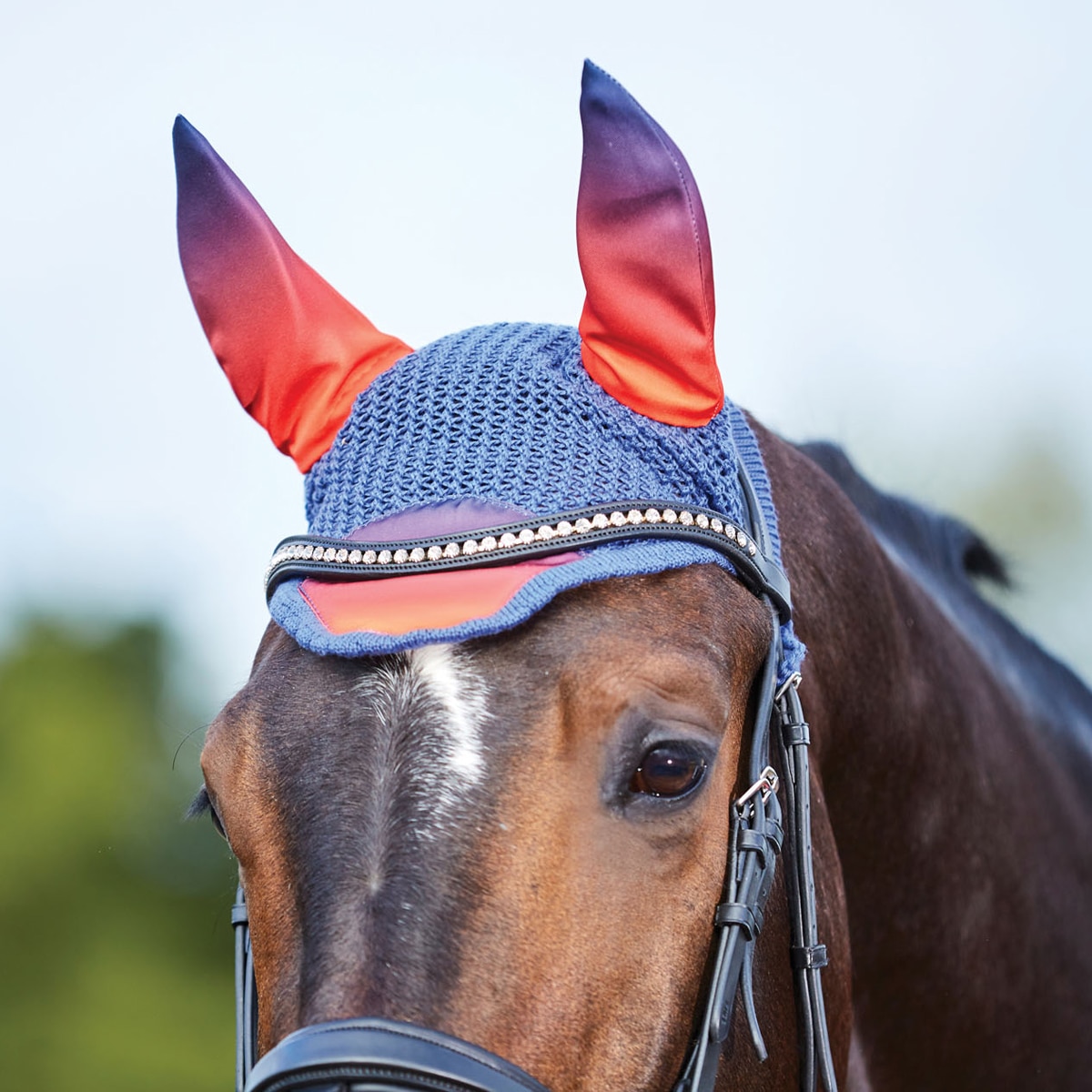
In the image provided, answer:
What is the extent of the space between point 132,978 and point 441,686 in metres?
16.6

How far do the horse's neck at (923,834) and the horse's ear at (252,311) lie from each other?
1070 millimetres

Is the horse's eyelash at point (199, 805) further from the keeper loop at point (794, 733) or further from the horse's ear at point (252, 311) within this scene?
the keeper loop at point (794, 733)

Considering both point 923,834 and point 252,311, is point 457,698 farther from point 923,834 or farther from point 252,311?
point 923,834

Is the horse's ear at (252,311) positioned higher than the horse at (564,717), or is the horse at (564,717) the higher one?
the horse's ear at (252,311)

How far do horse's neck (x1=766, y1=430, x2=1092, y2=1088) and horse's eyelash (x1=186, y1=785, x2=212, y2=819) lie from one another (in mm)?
1299

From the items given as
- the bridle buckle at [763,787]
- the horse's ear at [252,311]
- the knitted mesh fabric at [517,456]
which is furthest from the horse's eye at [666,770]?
the horse's ear at [252,311]

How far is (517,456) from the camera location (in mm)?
2354

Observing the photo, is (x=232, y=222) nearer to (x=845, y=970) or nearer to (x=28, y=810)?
(x=845, y=970)

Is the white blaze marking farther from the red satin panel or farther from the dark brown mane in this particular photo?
the dark brown mane

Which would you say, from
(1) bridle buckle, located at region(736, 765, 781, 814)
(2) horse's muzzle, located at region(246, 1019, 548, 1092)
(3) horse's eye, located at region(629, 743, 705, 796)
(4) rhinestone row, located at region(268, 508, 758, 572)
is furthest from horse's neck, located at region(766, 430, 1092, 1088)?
(2) horse's muzzle, located at region(246, 1019, 548, 1092)

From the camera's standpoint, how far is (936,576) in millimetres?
3900

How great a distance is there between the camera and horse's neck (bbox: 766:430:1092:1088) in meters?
3.03

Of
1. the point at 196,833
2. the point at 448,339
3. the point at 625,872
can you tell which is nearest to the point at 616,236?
the point at 448,339

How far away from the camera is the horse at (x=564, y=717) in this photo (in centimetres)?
197
